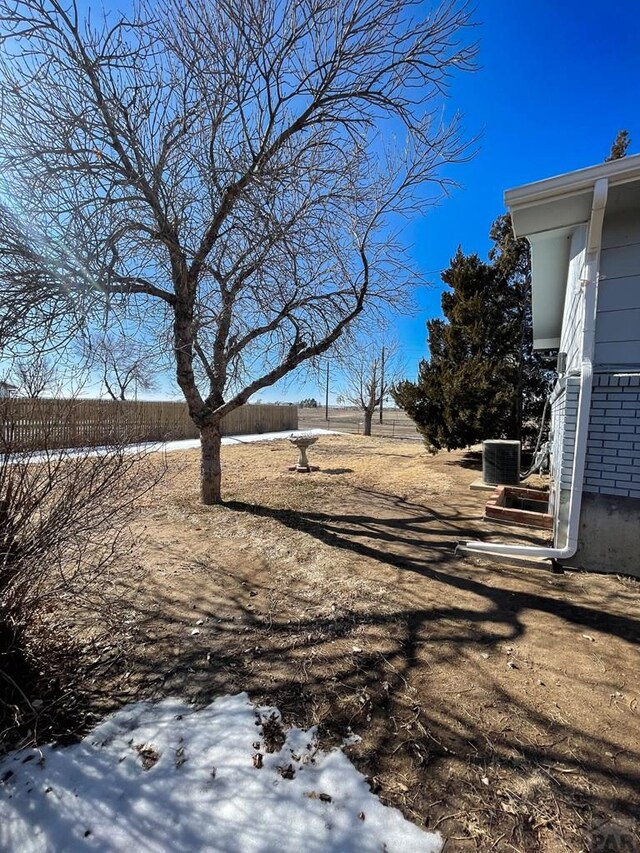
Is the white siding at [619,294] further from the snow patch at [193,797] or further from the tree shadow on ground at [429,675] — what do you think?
the snow patch at [193,797]

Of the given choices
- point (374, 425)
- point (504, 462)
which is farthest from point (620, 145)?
point (374, 425)

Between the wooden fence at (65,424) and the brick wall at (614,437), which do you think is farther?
the brick wall at (614,437)

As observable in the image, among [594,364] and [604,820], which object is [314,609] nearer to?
[604,820]

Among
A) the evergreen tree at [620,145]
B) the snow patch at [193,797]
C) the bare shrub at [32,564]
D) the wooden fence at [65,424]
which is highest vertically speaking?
the evergreen tree at [620,145]

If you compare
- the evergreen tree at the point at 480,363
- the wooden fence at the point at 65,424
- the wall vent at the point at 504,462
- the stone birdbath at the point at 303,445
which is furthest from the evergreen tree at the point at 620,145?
the wooden fence at the point at 65,424

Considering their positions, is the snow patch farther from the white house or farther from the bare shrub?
the white house

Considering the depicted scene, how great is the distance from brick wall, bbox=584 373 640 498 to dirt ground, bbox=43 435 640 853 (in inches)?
30.8

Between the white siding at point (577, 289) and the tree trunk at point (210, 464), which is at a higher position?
the white siding at point (577, 289)

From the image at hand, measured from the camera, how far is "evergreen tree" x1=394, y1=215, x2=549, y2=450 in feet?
29.6

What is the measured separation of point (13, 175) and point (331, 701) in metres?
4.25

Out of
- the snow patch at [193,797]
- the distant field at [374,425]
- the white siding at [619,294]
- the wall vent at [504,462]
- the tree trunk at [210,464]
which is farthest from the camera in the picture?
the distant field at [374,425]

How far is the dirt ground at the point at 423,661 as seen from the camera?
147cm

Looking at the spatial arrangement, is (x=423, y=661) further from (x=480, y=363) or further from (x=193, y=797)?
(x=480, y=363)

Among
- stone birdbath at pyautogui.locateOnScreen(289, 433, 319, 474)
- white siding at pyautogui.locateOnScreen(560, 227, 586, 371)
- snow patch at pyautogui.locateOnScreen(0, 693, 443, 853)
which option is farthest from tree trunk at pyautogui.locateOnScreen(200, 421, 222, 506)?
white siding at pyautogui.locateOnScreen(560, 227, 586, 371)
